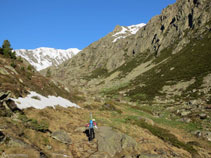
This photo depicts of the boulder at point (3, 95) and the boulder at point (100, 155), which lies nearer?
the boulder at point (100, 155)

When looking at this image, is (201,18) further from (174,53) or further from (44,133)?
(44,133)

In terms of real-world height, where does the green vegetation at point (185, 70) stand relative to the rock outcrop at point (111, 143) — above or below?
above

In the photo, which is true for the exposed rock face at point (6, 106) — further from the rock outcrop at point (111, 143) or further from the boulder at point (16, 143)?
the rock outcrop at point (111, 143)

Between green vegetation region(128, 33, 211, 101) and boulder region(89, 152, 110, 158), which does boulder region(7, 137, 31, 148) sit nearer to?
boulder region(89, 152, 110, 158)

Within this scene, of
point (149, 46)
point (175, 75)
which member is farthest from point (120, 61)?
point (175, 75)

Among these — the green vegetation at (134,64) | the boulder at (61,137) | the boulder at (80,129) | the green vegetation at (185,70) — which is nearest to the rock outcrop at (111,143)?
the boulder at (80,129)

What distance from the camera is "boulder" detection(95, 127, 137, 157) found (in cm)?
1205

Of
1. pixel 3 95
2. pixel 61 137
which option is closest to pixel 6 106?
pixel 3 95

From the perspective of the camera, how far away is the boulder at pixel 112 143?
12046 millimetres

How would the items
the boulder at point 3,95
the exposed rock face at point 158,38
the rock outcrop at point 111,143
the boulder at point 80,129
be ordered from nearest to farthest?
the rock outcrop at point 111,143
the boulder at point 3,95
the boulder at point 80,129
the exposed rock face at point 158,38

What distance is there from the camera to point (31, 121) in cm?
1285

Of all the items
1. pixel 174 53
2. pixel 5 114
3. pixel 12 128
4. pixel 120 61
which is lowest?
pixel 12 128

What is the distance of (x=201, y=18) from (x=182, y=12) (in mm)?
22895

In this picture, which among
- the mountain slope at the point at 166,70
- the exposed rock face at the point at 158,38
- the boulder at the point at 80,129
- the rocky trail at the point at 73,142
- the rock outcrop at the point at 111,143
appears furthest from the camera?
the exposed rock face at the point at 158,38
